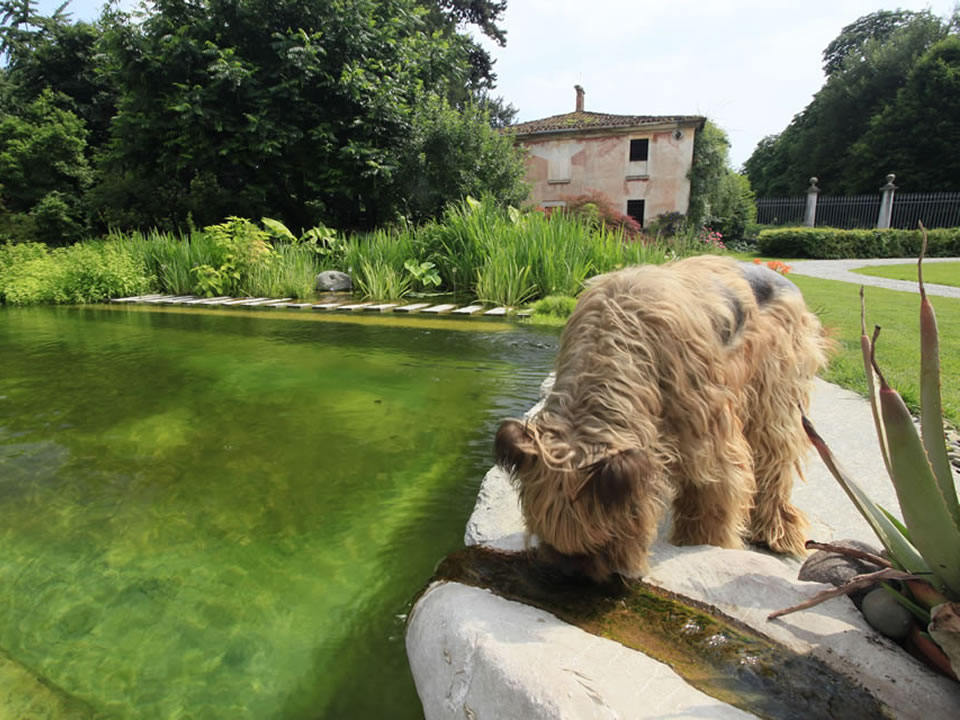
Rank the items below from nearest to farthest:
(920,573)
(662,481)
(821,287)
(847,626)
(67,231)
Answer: (920,573)
(847,626)
(662,481)
(821,287)
(67,231)

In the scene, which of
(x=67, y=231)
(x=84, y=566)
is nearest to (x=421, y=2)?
(x=67, y=231)

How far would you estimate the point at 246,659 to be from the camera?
234 cm

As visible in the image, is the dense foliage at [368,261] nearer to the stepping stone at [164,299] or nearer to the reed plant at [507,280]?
the reed plant at [507,280]

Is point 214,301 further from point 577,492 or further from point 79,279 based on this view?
point 577,492

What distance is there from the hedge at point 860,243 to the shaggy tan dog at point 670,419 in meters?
27.7

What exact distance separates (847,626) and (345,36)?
20.3 m

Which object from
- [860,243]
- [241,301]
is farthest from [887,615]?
[860,243]

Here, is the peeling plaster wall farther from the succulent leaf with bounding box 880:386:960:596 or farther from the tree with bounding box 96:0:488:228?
the succulent leaf with bounding box 880:386:960:596

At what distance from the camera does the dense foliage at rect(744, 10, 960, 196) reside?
40.5 metres

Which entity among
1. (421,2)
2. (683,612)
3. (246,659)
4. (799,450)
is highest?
(421,2)

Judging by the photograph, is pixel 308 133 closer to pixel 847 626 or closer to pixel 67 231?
pixel 67 231

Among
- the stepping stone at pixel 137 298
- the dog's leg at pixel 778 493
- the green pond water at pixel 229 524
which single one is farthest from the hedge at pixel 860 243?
the dog's leg at pixel 778 493

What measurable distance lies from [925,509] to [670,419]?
2.90ft

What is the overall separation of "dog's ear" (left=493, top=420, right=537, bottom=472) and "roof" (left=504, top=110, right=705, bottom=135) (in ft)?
93.5
